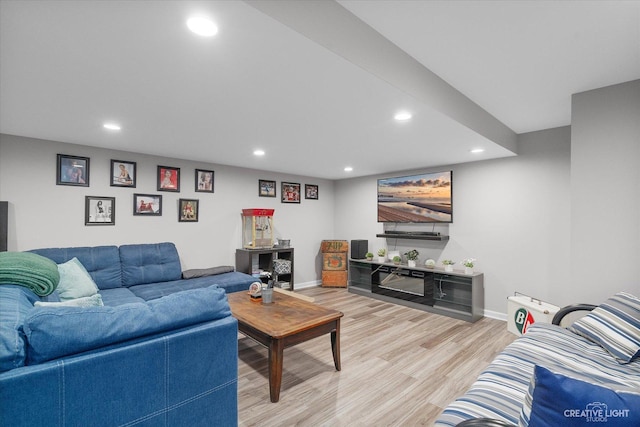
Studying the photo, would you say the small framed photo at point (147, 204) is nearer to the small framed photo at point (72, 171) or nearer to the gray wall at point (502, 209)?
the gray wall at point (502, 209)

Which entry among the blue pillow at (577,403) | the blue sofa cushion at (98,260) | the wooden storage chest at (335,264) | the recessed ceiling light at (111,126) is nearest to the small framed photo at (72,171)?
the blue sofa cushion at (98,260)

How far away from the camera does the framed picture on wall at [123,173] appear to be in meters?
3.93

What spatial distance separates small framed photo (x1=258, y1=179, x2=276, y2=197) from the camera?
5.46 meters

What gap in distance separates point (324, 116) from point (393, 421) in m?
2.41

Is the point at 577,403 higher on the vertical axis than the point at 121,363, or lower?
higher

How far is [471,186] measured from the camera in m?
4.49

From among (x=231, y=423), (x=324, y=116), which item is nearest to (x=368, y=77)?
(x=324, y=116)

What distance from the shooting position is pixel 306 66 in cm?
175

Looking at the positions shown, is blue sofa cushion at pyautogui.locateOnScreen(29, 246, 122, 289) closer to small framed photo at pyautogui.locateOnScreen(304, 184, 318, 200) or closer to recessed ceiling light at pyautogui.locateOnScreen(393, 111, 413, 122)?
small framed photo at pyautogui.locateOnScreen(304, 184, 318, 200)

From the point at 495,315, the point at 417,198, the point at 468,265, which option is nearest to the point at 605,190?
the point at 468,265

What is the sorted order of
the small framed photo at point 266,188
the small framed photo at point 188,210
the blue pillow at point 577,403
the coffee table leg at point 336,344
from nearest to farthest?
1. the blue pillow at point 577,403
2. the coffee table leg at point 336,344
3. the small framed photo at point 188,210
4. the small framed photo at point 266,188

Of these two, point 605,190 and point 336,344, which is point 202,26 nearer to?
point 336,344

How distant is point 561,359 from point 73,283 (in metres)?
4.03

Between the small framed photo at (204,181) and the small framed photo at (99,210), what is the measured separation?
3.79 feet
